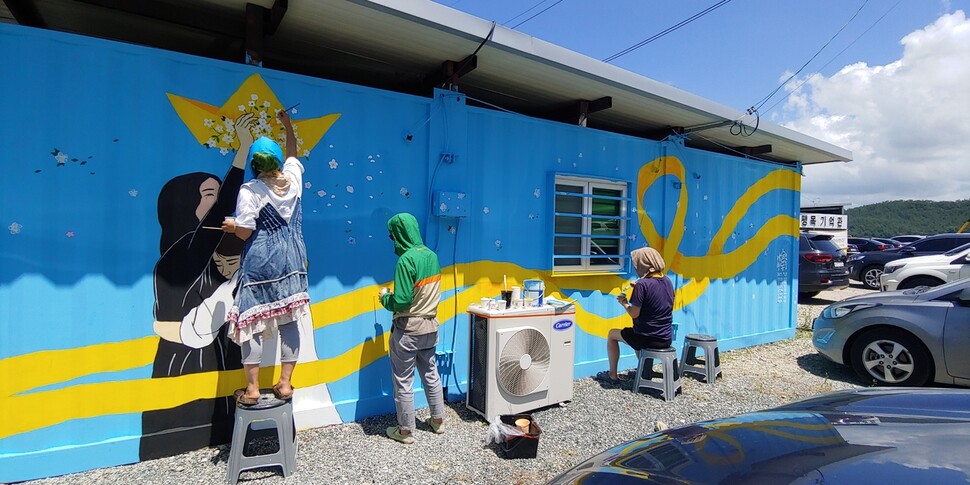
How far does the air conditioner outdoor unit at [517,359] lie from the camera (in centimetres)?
375

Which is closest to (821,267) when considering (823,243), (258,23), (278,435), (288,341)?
(823,243)

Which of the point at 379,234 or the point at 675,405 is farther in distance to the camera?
the point at 675,405

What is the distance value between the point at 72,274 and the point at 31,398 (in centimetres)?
78

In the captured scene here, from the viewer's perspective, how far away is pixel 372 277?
12.5ft

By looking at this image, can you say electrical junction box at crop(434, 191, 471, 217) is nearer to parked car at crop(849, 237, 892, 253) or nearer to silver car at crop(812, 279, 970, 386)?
silver car at crop(812, 279, 970, 386)

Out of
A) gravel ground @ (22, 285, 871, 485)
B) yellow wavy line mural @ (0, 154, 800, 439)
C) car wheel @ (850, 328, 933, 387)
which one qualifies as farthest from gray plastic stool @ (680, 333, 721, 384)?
car wheel @ (850, 328, 933, 387)

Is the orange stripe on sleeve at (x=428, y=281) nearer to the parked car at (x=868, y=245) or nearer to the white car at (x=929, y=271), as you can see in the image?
the white car at (x=929, y=271)

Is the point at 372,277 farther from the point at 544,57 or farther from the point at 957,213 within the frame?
the point at 957,213

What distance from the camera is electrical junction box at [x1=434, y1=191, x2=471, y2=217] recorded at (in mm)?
3971

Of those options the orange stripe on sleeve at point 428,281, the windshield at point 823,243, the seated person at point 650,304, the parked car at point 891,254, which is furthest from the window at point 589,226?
the parked car at point 891,254

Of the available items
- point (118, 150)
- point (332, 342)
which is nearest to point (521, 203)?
point (332, 342)

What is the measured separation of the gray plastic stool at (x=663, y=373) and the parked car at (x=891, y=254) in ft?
35.2

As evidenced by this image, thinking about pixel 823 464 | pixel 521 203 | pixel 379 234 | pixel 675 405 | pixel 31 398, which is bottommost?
pixel 675 405

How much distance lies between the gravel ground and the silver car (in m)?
0.35
